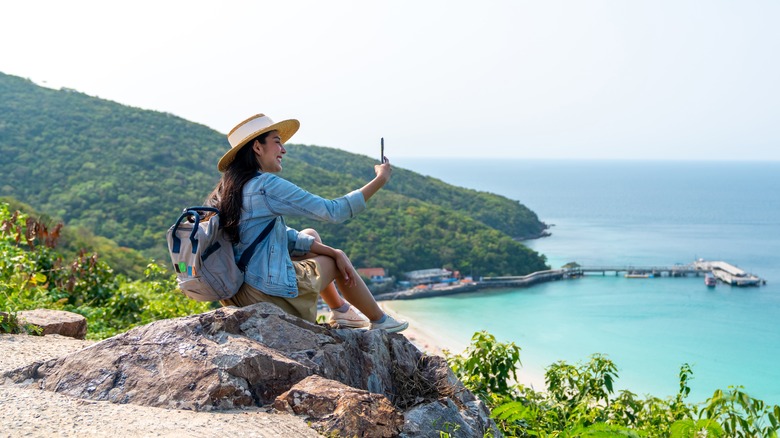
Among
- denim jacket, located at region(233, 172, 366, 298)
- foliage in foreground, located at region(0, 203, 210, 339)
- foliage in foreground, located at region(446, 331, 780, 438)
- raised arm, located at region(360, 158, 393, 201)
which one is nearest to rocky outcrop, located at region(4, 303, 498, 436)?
denim jacket, located at region(233, 172, 366, 298)

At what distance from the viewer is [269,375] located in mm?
3117

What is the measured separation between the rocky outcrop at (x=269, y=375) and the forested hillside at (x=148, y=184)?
28.2 metres

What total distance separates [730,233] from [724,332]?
4205cm

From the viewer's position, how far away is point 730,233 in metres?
78.4

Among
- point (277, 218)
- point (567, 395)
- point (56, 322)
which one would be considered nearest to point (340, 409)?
point (277, 218)

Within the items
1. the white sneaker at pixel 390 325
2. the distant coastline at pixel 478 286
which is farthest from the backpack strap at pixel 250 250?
the distant coastline at pixel 478 286

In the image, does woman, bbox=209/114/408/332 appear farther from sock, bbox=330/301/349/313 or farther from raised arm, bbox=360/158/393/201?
sock, bbox=330/301/349/313

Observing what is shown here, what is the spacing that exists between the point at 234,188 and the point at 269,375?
1.02 meters

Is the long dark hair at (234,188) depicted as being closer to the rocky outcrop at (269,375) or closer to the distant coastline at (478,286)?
the rocky outcrop at (269,375)

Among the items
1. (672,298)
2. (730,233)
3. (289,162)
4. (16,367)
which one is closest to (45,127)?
(289,162)

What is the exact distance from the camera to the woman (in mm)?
3584

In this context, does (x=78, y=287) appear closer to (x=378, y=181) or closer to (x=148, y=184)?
(x=378, y=181)

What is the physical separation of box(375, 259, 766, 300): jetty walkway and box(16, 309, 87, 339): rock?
36.6 metres

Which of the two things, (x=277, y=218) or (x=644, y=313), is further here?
(x=644, y=313)
